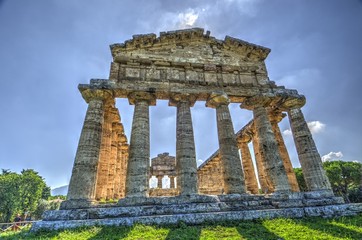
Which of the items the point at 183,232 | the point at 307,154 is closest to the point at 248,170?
the point at 307,154

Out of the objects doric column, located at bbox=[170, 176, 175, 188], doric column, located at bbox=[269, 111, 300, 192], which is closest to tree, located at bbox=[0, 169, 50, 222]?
doric column, located at bbox=[170, 176, 175, 188]

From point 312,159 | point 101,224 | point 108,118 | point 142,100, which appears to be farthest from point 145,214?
point 312,159

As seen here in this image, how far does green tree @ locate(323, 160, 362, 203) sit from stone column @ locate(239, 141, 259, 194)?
22.7m

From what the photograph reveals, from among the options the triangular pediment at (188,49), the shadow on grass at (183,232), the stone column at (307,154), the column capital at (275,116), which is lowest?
the shadow on grass at (183,232)

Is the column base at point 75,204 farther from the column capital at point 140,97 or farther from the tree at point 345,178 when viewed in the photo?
the tree at point 345,178

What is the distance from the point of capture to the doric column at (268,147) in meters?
12.8

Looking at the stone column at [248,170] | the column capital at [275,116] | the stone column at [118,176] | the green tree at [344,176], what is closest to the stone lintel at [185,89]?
the column capital at [275,116]

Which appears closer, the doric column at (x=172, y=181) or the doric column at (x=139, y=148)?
the doric column at (x=139, y=148)

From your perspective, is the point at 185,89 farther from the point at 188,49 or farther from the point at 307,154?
the point at 307,154

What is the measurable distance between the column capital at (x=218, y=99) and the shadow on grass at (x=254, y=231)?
27.1ft

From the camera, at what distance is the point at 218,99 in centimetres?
1480

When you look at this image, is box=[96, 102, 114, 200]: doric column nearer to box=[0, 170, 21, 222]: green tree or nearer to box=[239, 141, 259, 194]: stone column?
box=[239, 141, 259, 194]: stone column

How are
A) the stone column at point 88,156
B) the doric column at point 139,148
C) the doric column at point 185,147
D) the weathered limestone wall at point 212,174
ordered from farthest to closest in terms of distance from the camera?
the weathered limestone wall at point 212,174 → the doric column at point 185,147 → the doric column at point 139,148 → the stone column at point 88,156

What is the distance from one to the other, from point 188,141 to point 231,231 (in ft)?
20.1
